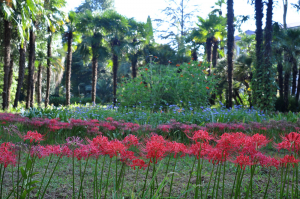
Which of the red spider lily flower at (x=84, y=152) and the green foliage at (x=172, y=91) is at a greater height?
the green foliage at (x=172, y=91)

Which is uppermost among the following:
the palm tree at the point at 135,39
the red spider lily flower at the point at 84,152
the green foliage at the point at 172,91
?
the palm tree at the point at 135,39

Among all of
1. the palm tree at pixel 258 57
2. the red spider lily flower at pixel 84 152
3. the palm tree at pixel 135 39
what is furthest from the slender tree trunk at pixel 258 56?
the palm tree at pixel 135 39

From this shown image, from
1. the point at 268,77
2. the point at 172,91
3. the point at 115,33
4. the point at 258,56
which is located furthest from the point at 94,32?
the point at 268,77

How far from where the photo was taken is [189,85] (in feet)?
32.2

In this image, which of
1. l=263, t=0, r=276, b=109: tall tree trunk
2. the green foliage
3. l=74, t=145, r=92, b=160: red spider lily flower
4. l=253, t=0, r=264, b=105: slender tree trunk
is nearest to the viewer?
l=74, t=145, r=92, b=160: red spider lily flower

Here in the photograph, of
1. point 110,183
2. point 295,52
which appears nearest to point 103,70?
point 295,52

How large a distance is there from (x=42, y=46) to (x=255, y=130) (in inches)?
888

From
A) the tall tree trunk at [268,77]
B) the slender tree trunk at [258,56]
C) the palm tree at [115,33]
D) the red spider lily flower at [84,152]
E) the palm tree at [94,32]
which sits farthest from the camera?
the palm tree at [115,33]

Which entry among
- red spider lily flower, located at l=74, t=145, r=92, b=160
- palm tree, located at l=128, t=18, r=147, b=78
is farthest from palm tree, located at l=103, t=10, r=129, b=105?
red spider lily flower, located at l=74, t=145, r=92, b=160

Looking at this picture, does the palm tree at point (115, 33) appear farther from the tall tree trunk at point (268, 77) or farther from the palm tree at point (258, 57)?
the tall tree trunk at point (268, 77)

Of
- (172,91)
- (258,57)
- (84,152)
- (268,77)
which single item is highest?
(258,57)

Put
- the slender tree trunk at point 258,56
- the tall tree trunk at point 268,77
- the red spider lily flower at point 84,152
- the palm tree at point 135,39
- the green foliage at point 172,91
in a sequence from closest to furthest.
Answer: the red spider lily flower at point 84,152, the green foliage at point 172,91, the tall tree trunk at point 268,77, the slender tree trunk at point 258,56, the palm tree at point 135,39

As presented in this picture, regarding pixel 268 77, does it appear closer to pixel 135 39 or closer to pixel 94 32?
pixel 135 39

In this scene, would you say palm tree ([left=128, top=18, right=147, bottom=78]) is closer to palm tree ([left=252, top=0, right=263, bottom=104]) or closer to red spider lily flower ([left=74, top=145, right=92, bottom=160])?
palm tree ([left=252, top=0, right=263, bottom=104])
